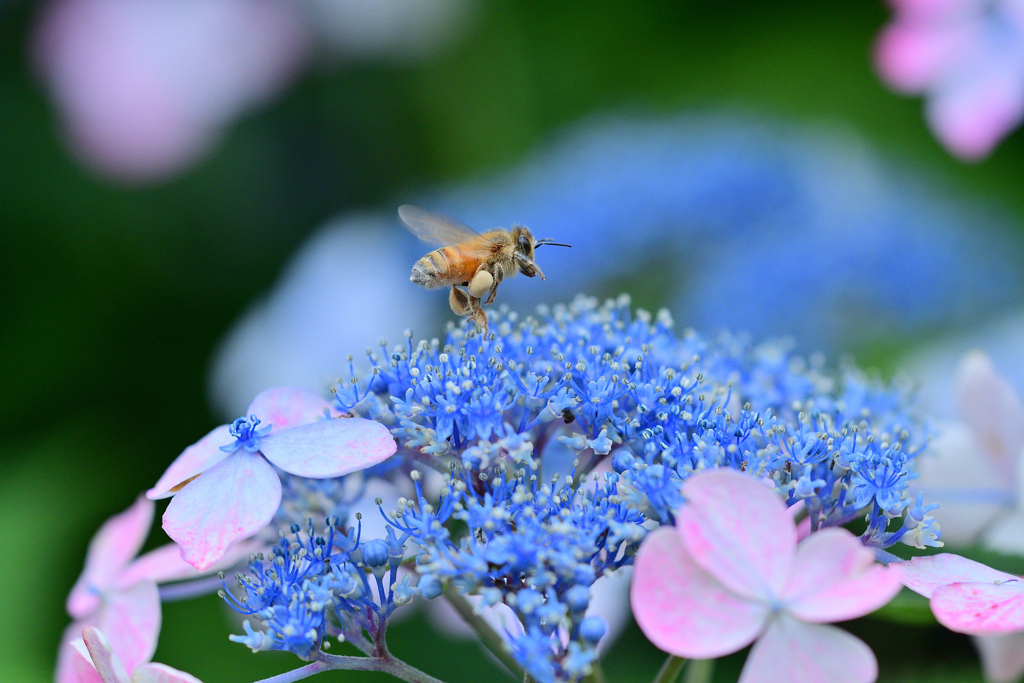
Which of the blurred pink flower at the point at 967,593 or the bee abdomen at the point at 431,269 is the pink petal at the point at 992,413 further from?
the bee abdomen at the point at 431,269

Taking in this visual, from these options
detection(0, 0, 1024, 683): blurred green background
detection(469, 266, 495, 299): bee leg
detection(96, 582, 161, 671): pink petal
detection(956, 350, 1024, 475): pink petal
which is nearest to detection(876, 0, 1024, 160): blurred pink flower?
detection(956, 350, 1024, 475): pink petal

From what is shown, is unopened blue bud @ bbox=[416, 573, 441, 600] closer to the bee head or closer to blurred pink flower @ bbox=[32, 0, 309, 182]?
the bee head

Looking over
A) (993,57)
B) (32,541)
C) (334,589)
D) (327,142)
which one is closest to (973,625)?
(334,589)

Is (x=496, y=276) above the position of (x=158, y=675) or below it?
above

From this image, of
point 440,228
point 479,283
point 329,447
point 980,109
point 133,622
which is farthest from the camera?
point 980,109

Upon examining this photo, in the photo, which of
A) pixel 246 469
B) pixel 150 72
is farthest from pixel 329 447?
pixel 150 72

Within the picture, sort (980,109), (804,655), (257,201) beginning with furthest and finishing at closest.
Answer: (257,201), (980,109), (804,655)

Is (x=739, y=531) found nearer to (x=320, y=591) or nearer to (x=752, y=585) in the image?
(x=752, y=585)
